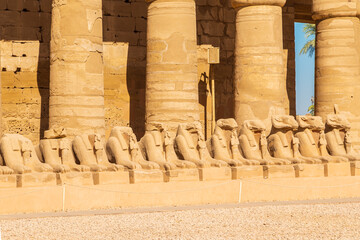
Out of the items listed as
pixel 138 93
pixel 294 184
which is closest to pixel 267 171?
pixel 294 184

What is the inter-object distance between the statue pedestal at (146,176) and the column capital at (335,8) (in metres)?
9.89

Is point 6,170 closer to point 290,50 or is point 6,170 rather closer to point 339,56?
point 339,56

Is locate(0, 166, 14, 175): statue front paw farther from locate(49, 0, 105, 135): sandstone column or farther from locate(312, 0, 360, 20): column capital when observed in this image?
locate(312, 0, 360, 20): column capital

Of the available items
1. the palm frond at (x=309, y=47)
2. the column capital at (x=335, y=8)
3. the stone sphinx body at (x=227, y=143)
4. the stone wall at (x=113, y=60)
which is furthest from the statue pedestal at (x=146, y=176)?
the palm frond at (x=309, y=47)

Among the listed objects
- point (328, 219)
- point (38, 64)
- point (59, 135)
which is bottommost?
point (328, 219)

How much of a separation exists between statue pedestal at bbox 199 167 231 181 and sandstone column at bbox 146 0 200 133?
142 inches

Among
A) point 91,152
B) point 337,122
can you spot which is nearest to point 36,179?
point 91,152

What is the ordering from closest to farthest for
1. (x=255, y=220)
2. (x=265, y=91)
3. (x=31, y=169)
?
(x=255, y=220), (x=31, y=169), (x=265, y=91)

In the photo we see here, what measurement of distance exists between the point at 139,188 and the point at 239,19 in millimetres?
8464

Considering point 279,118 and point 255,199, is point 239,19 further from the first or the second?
point 255,199

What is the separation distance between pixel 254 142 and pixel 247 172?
1293 mm

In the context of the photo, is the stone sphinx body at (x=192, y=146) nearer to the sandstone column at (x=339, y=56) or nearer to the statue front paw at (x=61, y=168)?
the statue front paw at (x=61, y=168)

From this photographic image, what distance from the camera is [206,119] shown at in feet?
92.8

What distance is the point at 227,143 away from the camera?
67.8 feet
